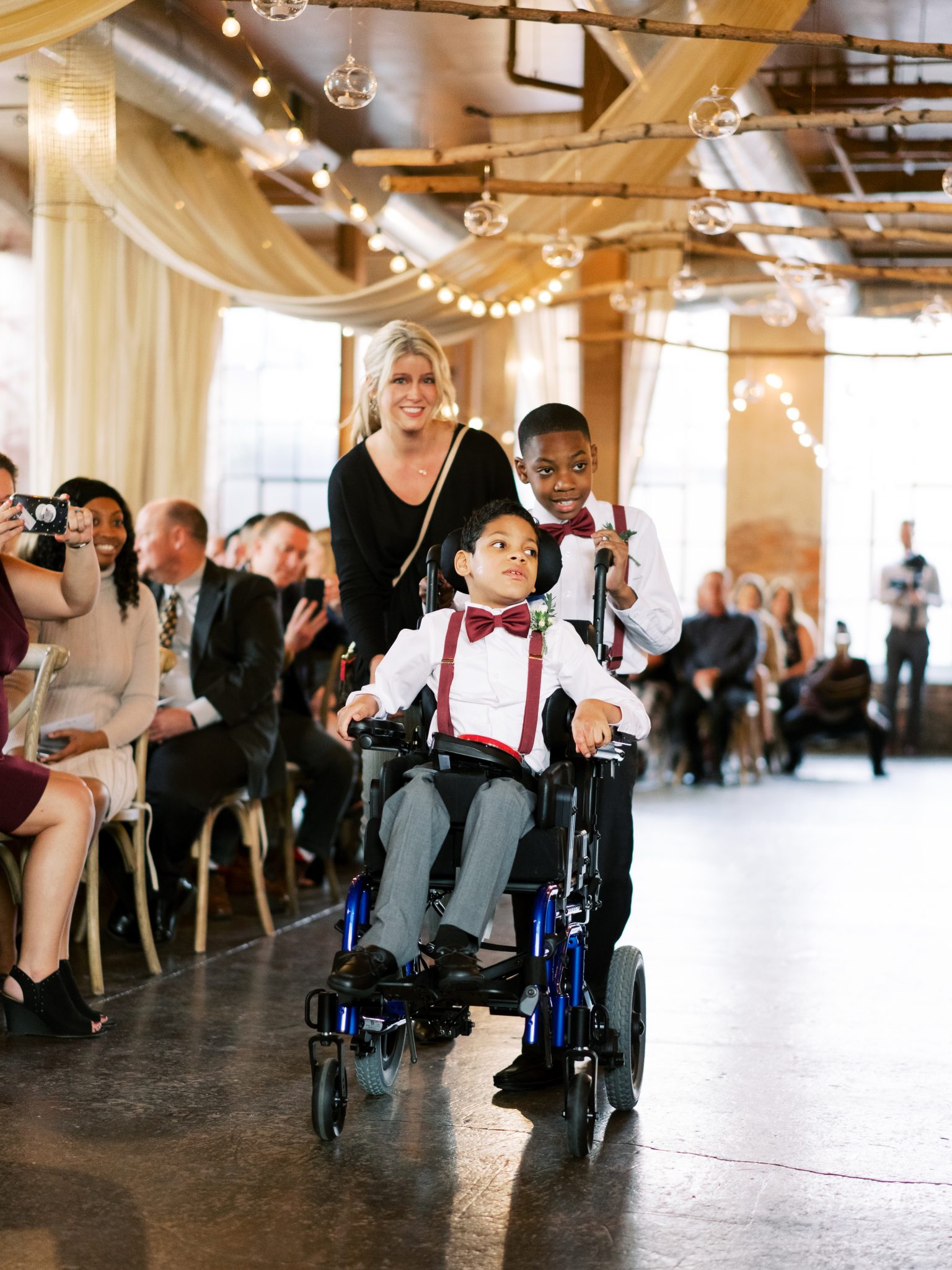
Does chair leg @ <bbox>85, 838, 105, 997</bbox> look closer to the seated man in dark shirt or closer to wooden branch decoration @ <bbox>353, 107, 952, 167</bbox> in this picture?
wooden branch decoration @ <bbox>353, 107, 952, 167</bbox>

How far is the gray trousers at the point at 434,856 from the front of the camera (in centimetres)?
262

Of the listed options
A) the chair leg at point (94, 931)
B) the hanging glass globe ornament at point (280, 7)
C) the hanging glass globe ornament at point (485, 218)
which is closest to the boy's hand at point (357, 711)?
the chair leg at point (94, 931)

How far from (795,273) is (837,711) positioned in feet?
12.4

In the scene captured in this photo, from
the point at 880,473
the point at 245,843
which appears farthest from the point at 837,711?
the point at 245,843

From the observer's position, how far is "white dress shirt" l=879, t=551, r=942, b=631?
1279 centimetres

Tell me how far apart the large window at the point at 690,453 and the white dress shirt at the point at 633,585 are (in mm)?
11655

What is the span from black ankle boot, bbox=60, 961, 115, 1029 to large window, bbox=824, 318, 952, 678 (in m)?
12.2

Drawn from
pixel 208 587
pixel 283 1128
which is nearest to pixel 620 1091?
pixel 283 1128

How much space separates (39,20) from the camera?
378cm

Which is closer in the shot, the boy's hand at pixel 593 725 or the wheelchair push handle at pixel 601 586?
the boy's hand at pixel 593 725

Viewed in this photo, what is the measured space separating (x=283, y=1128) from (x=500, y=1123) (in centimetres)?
40

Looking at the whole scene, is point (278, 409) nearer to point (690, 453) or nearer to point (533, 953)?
point (690, 453)

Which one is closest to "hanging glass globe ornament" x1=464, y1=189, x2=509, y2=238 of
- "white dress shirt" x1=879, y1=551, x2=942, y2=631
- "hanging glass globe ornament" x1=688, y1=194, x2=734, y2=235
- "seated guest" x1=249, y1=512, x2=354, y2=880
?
"hanging glass globe ornament" x1=688, y1=194, x2=734, y2=235

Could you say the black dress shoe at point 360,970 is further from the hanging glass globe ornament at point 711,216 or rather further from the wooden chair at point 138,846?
the hanging glass globe ornament at point 711,216
